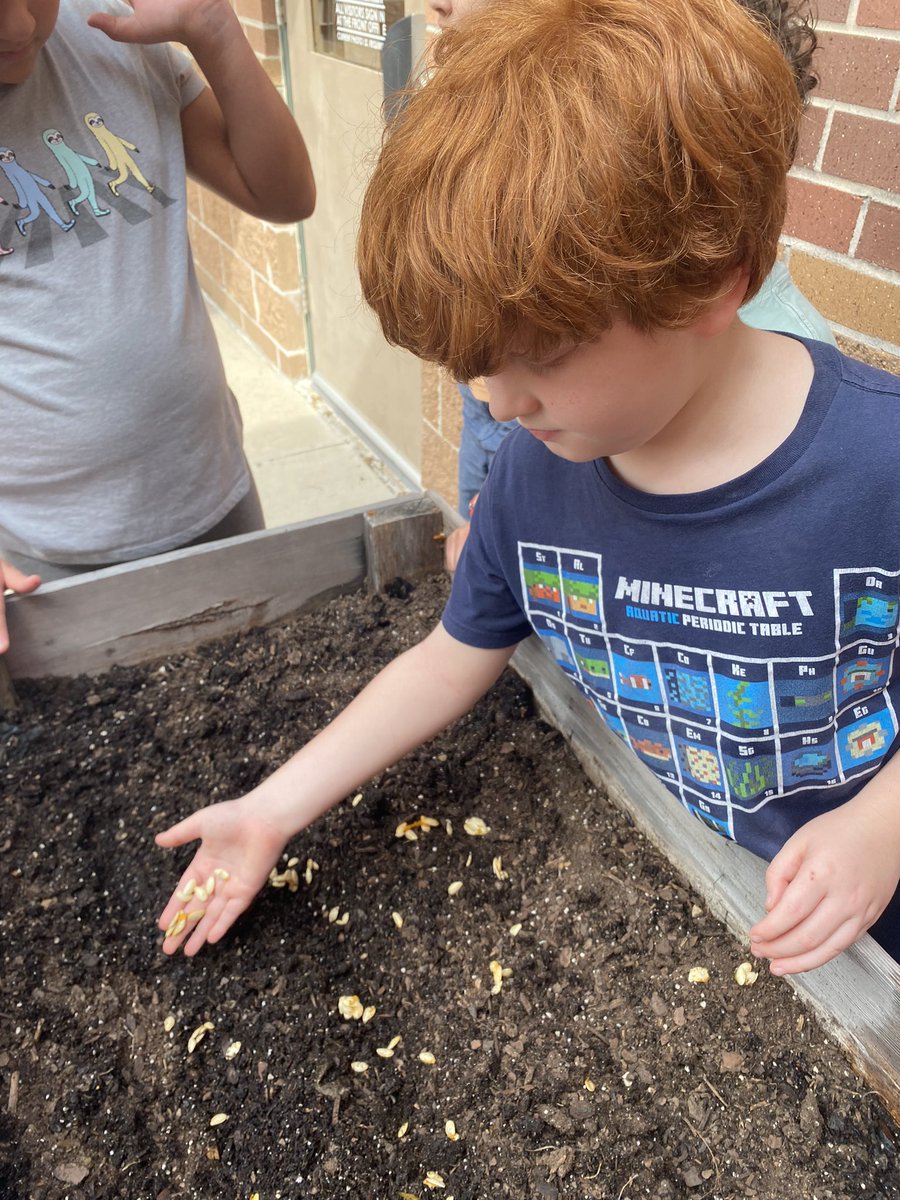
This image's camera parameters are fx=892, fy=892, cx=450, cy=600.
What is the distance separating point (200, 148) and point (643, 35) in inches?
43.1

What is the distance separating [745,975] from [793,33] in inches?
38.4

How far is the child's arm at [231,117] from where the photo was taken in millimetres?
1177

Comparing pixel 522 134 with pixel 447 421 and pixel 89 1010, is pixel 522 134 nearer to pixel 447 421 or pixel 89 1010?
pixel 89 1010

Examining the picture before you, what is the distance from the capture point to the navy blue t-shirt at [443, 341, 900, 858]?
774 millimetres

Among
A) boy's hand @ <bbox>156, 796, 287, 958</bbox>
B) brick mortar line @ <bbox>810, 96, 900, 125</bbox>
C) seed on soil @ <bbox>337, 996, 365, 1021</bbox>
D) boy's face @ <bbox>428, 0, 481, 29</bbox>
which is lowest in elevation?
seed on soil @ <bbox>337, 996, 365, 1021</bbox>

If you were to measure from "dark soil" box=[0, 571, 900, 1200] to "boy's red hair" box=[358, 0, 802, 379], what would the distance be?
2.30 feet

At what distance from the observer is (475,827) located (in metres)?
1.17

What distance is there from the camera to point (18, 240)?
124 centimetres

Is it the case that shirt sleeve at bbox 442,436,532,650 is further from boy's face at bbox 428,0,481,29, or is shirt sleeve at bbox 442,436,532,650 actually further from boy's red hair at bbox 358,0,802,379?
boy's face at bbox 428,0,481,29

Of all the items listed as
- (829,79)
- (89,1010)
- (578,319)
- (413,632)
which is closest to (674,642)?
(578,319)

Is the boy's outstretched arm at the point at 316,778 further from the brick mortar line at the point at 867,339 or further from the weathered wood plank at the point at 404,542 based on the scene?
the brick mortar line at the point at 867,339

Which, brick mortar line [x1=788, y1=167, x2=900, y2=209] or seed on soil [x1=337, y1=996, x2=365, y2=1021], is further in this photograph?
brick mortar line [x1=788, y1=167, x2=900, y2=209]

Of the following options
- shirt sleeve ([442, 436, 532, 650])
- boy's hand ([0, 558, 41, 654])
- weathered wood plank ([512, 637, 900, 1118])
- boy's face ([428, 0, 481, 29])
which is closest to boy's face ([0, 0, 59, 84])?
boy's face ([428, 0, 481, 29])

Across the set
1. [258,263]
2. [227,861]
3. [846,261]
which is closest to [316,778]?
[227,861]
